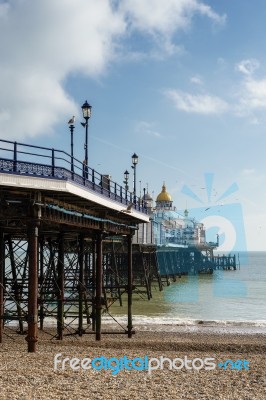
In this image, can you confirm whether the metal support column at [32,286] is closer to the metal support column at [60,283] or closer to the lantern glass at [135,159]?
the metal support column at [60,283]

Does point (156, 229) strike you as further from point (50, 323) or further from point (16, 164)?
point (16, 164)

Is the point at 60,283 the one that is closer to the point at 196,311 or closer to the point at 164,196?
the point at 196,311

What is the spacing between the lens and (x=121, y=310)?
1641 inches

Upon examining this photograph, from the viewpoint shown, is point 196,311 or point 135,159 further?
point 196,311

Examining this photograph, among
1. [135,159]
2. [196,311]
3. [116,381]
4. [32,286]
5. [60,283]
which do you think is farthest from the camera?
[196,311]

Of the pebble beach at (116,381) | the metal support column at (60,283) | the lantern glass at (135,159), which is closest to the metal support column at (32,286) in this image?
the pebble beach at (116,381)

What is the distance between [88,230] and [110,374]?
9794 millimetres

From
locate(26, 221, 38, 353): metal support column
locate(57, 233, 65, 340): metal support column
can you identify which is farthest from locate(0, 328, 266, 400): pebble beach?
locate(57, 233, 65, 340): metal support column

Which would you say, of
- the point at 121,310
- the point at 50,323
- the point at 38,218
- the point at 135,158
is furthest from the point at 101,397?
the point at 121,310

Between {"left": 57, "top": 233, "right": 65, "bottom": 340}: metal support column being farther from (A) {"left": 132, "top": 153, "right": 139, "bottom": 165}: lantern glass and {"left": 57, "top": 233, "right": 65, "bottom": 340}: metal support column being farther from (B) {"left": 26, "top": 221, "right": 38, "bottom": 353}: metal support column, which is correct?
(A) {"left": 132, "top": 153, "right": 139, "bottom": 165}: lantern glass

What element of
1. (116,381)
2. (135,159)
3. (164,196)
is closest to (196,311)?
(135,159)

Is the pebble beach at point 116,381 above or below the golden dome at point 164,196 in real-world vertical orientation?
below

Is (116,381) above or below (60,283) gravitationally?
below

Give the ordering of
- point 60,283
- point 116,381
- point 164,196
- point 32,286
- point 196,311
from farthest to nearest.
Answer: point 164,196, point 196,311, point 60,283, point 32,286, point 116,381
